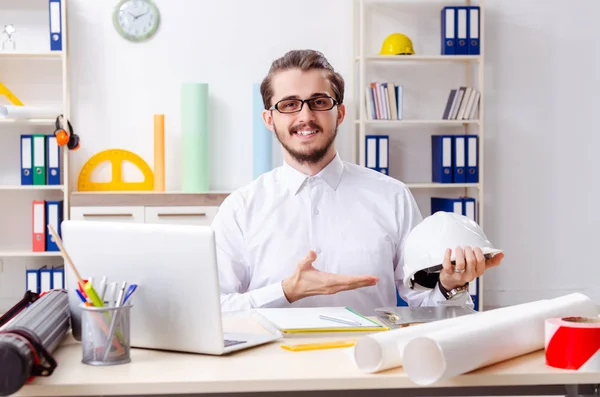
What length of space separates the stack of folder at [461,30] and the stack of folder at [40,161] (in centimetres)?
243

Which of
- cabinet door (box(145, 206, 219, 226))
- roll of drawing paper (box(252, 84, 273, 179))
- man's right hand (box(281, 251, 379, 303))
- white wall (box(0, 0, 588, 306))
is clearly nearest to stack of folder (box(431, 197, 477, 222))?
white wall (box(0, 0, 588, 306))

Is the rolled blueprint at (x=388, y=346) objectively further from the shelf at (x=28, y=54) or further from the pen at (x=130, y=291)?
the shelf at (x=28, y=54)

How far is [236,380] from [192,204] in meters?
3.24

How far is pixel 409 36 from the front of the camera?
5066mm

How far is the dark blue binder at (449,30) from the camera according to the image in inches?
189

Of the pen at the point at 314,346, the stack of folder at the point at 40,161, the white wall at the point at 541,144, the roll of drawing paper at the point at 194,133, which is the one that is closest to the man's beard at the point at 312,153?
the pen at the point at 314,346

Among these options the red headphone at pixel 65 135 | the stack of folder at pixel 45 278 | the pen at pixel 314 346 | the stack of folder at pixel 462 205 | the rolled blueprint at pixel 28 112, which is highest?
the rolled blueprint at pixel 28 112

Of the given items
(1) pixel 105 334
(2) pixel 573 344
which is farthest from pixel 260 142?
(2) pixel 573 344

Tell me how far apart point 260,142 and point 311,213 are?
240 cm

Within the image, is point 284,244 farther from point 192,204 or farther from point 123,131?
point 123,131

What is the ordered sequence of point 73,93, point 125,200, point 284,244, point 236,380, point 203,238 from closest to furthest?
point 236,380 < point 203,238 < point 284,244 < point 125,200 < point 73,93

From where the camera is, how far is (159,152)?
4.73m

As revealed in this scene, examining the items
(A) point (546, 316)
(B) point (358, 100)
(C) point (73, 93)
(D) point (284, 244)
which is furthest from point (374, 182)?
(C) point (73, 93)

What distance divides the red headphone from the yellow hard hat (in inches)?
76.3
